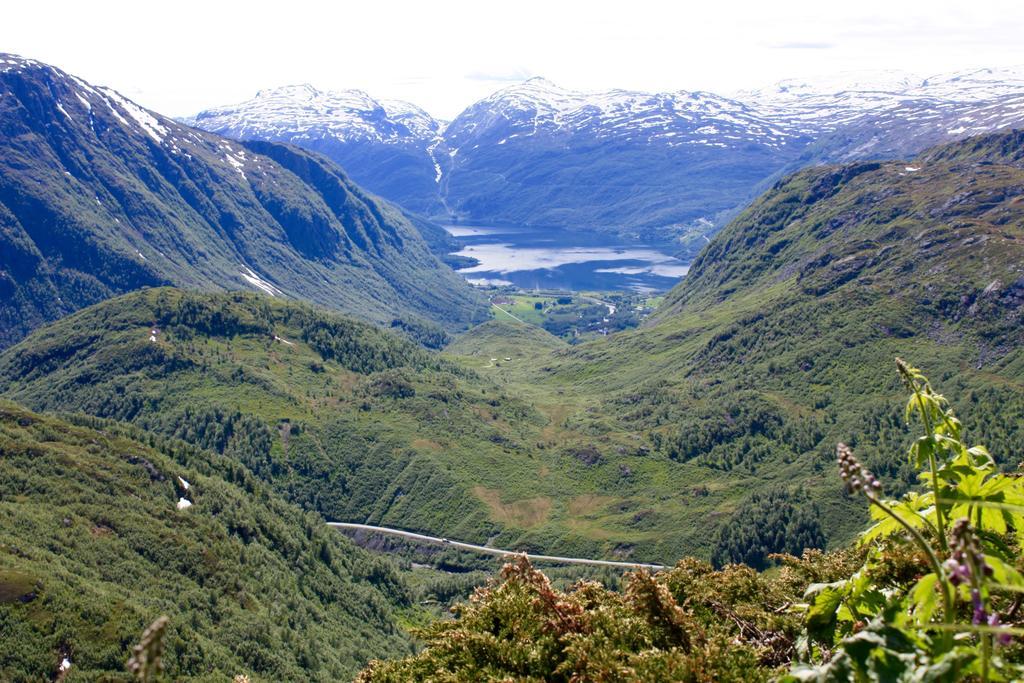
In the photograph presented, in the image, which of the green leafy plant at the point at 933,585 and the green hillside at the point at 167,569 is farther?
the green hillside at the point at 167,569

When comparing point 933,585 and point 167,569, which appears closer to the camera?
point 933,585

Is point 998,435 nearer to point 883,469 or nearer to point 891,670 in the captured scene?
point 883,469

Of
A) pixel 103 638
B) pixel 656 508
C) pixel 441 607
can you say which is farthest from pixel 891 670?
pixel 656 508

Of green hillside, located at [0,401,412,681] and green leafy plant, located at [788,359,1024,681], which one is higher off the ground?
green leafy plant, located at [788,359,1024,681]

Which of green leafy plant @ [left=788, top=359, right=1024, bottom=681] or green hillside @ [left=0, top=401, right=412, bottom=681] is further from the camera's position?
green hillside @ [left=0, top=401, right=412, bottom=681]

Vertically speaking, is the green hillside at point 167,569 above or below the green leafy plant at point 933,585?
below

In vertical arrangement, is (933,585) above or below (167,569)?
above
